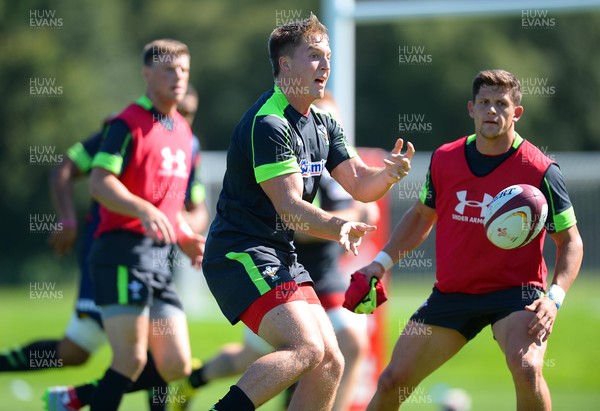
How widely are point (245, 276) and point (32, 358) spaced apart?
2.80 m

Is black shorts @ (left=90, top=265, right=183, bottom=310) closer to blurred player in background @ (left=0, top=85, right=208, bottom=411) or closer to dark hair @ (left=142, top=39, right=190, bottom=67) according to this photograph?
blurred player in background @ (left=0, top=85, right=208, bottom=411)

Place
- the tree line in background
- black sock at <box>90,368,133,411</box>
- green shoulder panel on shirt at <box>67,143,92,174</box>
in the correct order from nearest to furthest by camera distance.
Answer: black sock at <box>90,368,133,411</box>
green shoulder panel on shirt at <box>67,143,92,174</box>
the tree line in background

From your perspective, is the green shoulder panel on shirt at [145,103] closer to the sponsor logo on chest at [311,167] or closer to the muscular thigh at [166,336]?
the muscular thigh at [166,336]

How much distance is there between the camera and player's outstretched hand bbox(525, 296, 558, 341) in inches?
216

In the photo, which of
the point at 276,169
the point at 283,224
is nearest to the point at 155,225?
the point at 283,224

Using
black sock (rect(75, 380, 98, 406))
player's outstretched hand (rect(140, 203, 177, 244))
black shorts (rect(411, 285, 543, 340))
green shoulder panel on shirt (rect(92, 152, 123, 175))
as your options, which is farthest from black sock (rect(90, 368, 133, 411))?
black shorts (rect(411, 285, 543, 340))

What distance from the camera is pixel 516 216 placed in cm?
551

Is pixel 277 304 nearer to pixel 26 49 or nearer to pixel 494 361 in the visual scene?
pixel 494 361

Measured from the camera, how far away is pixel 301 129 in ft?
18.2

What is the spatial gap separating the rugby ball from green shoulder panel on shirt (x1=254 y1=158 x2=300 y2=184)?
1.19 m

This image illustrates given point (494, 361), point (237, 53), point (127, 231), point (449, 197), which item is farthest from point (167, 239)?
point (237, 53)

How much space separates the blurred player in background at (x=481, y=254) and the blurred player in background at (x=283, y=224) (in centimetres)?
57

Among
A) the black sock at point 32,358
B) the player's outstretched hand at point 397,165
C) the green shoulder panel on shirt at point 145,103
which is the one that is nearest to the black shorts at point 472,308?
the player's outstretched hand at point 397,165

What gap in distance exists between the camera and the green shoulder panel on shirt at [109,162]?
6656mm
